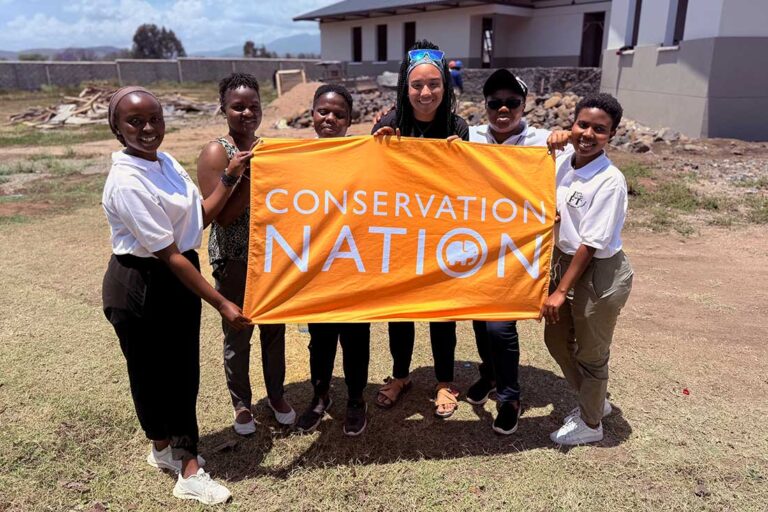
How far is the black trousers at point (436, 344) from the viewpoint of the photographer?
3.36m

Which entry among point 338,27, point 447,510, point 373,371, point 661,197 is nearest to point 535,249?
point 447,510

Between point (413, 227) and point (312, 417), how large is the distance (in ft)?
4.29

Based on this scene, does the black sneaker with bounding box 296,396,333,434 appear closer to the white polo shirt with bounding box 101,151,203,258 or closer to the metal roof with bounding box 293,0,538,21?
the white polo shirt with bounding box 101,151,203,258

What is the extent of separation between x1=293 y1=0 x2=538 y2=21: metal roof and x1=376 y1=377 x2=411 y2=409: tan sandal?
25905 mm

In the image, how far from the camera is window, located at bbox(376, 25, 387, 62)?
32.2 metres

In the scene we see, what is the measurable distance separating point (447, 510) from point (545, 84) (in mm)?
20473

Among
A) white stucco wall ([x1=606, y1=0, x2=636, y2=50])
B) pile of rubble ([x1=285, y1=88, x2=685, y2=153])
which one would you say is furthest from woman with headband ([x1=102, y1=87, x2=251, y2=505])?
white stucco wall ([x1=606, y1=0, x2=636, y2=50])

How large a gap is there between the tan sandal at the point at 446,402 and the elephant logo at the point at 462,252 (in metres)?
0.97

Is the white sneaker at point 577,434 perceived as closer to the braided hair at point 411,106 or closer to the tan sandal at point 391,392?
the tan sandal at point 391,392

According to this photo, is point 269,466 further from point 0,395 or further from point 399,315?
point 0,395

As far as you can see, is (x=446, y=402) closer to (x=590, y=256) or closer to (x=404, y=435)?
(x=404, y=435)

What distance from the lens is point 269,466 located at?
2.97 meters

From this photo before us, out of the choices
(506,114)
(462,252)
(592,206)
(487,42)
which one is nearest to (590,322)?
(592,206)

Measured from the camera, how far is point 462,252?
2938 millimetres
